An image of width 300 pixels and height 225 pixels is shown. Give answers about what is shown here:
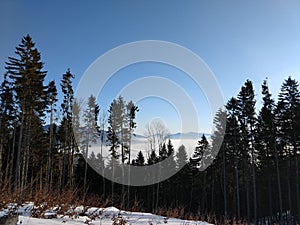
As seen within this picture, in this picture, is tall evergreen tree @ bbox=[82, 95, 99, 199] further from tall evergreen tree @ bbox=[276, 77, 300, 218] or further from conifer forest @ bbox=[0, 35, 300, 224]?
tall evergreen tree @ bbox=[276, 77, 300, 218]

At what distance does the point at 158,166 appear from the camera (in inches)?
1604

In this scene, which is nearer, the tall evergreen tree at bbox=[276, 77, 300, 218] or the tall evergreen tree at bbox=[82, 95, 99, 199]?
the tall evergreen tree at bbox=[276, 77, 300, 218]

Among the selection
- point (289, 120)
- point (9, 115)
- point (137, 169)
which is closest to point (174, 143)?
point (137, 169)

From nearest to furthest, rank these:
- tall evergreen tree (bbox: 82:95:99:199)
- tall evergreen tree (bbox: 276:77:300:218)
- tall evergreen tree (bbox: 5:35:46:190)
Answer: tall evergreen tree (bbox: 5:35:46:190) < tall evergreen tree (bbox: 276:77:300:218) < tall evergreen tree (bbox: 82:95:99:199)

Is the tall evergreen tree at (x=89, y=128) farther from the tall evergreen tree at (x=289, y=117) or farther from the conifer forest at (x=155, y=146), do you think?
the tall evergreen tree at (x=289, y=117)

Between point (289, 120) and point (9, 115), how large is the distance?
91.6ft

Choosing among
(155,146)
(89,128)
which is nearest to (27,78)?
(89,128)

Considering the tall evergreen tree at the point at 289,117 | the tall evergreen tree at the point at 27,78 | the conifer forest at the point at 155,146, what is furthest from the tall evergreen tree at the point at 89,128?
the tall evergreen tree at the point at 289,117

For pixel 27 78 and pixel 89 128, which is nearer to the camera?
pixel 27 78

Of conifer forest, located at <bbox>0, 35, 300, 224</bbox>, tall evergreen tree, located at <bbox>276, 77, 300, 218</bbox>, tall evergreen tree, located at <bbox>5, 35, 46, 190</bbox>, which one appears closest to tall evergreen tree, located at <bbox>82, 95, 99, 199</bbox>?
conifer forest, located at <bbox>0, 35, 300, 224</bbox>

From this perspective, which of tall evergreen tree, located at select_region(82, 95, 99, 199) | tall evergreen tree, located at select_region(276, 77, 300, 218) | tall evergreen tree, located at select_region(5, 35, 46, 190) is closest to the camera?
tall evergreen tree, located at select_region(5, 35, 46, 190)

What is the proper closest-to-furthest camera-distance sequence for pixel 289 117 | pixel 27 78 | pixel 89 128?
pixel 27 78 → pixel 289 117 → pixel 89 128

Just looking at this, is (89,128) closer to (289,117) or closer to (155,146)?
(155,146)

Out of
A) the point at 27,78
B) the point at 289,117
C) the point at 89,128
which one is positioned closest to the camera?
the point at 27,78
